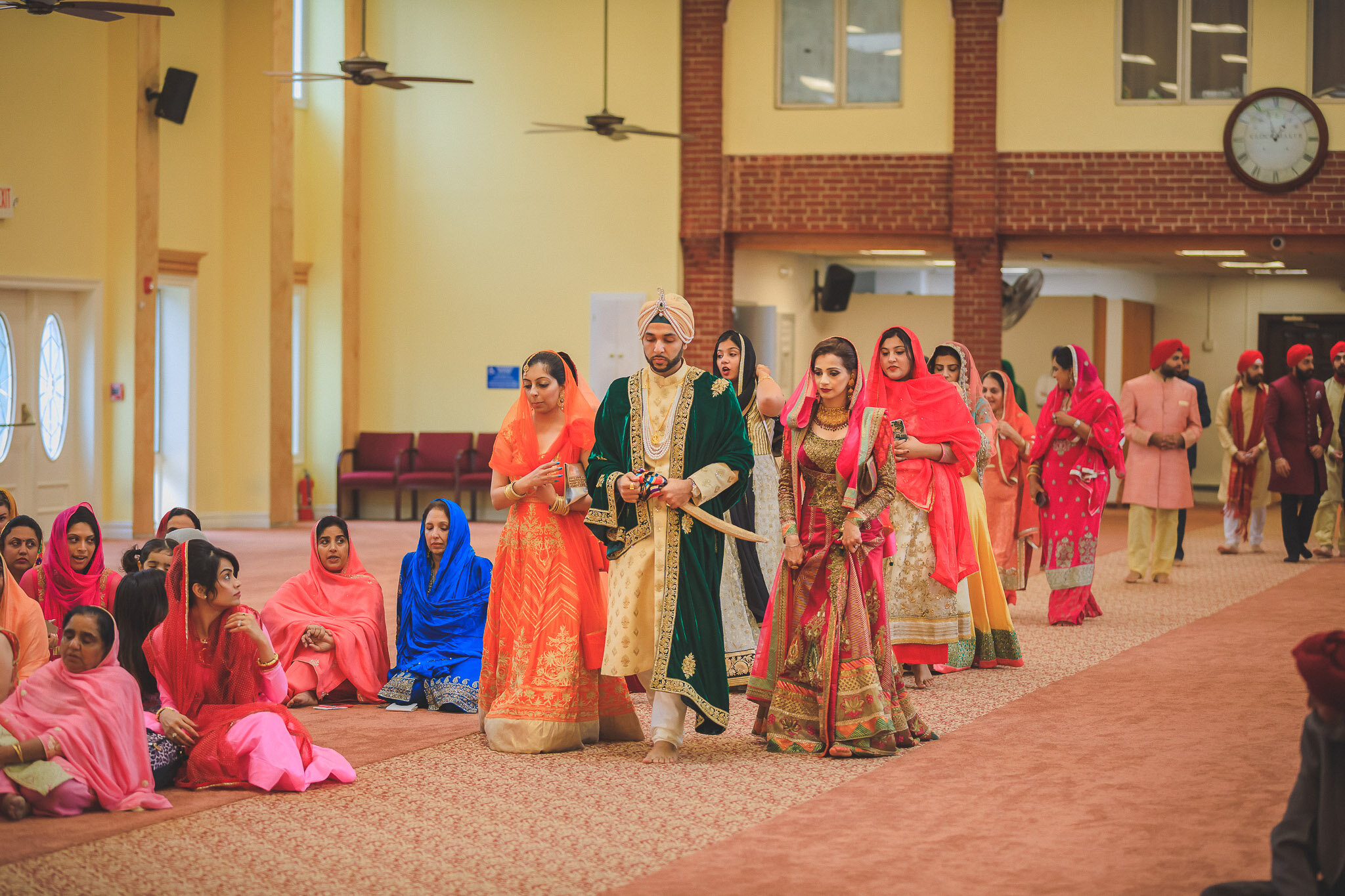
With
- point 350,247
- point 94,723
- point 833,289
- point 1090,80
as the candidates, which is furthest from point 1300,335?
point 94,723

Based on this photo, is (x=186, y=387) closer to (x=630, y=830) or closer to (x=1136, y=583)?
(x=1136, y=583)

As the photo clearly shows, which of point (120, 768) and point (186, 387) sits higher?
point (186, 387)

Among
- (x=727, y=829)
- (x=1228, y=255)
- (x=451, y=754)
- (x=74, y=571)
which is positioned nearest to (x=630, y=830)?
(x=727, y=829)

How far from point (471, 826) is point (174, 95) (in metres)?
10.1

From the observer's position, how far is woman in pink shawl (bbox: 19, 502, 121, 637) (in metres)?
5.63

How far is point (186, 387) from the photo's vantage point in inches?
519

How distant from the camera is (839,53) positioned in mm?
13961

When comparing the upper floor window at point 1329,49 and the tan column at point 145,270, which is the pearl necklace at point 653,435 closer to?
the tan column at point 145,270

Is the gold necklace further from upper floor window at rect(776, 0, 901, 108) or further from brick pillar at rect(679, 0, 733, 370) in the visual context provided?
upper floor window at rect(776, 0, 901, 108)

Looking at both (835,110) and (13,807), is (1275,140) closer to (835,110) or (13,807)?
(835,110)

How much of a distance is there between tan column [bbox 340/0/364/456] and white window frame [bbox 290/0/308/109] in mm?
→ 453

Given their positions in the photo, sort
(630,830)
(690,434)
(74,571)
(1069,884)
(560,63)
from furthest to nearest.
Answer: (560,63) → (74,571) → (690,434) → (630,830) → (1069,884)

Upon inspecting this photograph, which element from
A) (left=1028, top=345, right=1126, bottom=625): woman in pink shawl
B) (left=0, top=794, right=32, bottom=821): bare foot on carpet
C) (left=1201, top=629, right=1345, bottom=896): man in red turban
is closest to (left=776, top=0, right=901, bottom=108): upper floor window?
(left=1028, top=345, right=1126, bottom=625): woman in pink shawl

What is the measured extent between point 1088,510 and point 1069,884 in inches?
201
